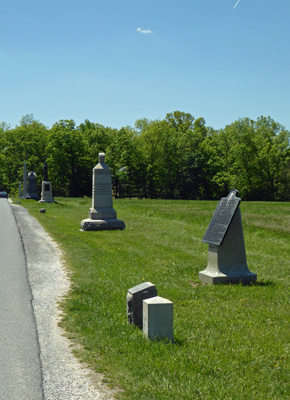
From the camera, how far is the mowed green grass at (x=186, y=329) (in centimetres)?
441

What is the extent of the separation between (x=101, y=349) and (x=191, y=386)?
4.64 feet

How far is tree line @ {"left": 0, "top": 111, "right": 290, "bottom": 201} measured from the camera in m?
68.7

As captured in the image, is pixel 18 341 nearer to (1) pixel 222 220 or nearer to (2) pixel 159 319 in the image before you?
(2) pixel 159 319

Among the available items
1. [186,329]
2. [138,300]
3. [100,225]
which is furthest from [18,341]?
[100,225]

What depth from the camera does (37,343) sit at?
554 centimetres

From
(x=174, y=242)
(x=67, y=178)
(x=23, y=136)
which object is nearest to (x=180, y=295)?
(x=174, y=242)

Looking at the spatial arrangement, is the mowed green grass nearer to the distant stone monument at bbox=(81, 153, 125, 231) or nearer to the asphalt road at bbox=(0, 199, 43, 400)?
the asphalt road at bbox=(0, 199, 43, 400)

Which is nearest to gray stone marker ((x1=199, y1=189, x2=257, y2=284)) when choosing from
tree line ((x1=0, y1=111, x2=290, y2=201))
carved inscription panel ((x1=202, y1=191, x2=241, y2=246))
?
carved inscription panel ((x1=202, y1=191, x2=241, y2=246))

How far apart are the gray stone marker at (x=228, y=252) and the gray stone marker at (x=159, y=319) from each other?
3.54 metres

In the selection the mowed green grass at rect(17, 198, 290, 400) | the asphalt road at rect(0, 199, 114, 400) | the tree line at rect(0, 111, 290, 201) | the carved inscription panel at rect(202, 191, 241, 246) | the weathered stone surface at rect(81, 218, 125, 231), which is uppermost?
the tree line at rect(0, 111, 290, 201)

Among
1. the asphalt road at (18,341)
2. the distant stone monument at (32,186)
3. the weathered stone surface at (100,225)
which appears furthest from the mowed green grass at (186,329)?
the distant stone monument at (32,186)

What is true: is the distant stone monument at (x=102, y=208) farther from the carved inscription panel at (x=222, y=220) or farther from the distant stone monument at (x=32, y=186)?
the distant stone monument at (x=32, y=186)

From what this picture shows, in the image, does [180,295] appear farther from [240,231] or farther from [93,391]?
[93,391]

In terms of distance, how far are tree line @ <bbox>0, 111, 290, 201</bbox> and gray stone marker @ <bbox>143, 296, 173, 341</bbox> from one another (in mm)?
63467
